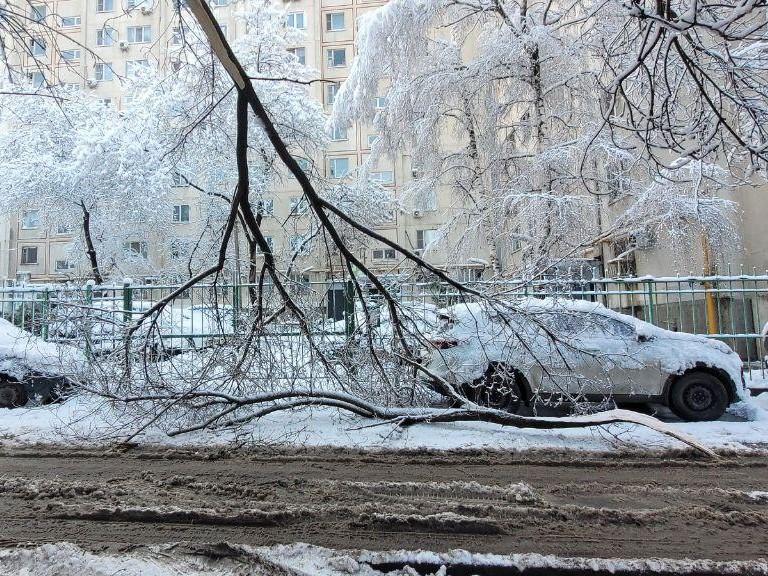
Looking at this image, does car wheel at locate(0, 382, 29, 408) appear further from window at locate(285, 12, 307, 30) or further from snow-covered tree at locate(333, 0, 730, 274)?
window at locate(285, 12, 307, 30)

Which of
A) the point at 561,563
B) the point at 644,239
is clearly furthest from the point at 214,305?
the point at 644,239

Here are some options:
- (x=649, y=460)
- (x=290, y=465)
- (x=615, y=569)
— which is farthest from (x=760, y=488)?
(x=290, y=465)

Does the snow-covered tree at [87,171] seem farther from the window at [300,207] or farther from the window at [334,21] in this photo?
the window at [334,21]

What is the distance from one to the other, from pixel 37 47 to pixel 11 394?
5.49 m

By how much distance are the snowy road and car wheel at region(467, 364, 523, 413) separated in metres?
1.09

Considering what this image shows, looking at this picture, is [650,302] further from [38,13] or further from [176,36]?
[38,13]

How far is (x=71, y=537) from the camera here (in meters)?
3.49

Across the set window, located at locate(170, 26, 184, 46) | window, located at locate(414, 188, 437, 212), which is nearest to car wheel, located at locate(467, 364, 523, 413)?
window, located at locate(170, 26, 184, 46)

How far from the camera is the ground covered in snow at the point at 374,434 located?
578cm

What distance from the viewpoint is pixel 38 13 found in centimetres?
432

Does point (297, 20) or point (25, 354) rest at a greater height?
point (297, 20)

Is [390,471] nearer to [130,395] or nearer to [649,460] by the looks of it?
[649,460]

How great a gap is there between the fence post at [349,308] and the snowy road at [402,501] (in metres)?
1.60

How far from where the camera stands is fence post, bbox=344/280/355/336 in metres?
6.47
